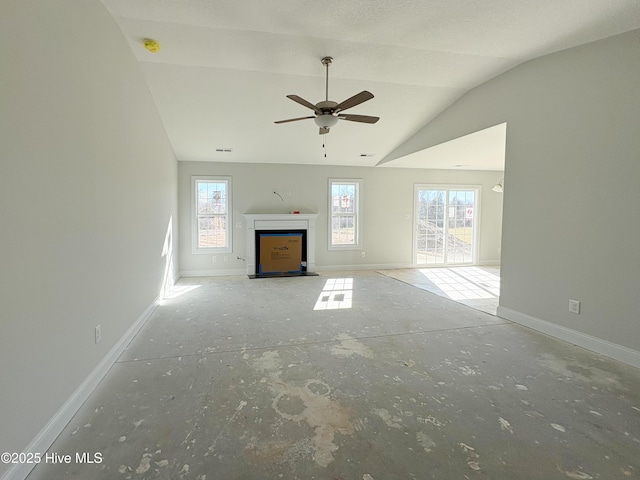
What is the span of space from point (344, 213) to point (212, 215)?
9.67 ft

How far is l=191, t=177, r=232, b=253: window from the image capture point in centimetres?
683

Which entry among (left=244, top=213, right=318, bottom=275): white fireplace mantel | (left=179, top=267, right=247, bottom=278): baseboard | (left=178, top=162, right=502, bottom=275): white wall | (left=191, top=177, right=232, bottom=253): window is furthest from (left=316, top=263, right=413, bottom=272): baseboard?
(left=191, top=177, right=232, bottom=253): window

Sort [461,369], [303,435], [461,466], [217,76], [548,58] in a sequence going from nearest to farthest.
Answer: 1. [461,466]
2. [303,435]
3. [461,369]
4. [548,58]
5. [217,76]

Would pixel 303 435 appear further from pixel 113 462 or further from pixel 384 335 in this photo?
pixel 384 335

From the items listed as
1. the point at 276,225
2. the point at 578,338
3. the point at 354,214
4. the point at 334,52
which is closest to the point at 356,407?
the point at 578,338

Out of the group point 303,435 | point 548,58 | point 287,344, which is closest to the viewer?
point 303,435

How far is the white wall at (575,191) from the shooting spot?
274cm

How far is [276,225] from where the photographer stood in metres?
6.96

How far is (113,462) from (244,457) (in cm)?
64

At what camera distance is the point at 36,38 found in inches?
65.7

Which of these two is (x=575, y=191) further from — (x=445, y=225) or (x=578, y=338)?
(x=445, y=225)

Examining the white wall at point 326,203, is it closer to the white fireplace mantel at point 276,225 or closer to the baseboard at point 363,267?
the baseboard at point 363,267

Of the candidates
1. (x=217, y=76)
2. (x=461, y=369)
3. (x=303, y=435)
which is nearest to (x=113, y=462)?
(x=303, y=435)

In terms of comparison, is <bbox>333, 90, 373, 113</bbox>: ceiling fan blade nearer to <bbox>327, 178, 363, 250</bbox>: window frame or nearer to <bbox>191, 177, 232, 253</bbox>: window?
<bbox>327, 178, 363, 250</bbox>: window frame
